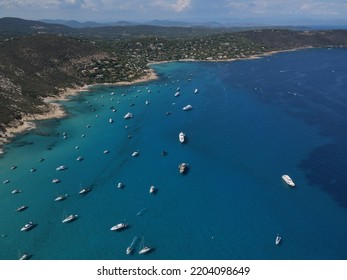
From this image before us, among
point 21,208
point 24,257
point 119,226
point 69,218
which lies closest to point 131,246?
point 119,226

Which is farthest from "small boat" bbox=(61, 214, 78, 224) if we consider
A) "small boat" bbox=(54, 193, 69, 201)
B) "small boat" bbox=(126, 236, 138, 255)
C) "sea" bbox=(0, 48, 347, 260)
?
"small boat" bbox=(126, 236, 138, 255)

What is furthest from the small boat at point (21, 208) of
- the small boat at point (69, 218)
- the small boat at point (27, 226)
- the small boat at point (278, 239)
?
the small boat at point (278, 239)

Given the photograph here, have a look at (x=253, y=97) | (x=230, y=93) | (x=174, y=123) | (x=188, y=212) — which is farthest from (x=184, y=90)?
(x=188, y=212)

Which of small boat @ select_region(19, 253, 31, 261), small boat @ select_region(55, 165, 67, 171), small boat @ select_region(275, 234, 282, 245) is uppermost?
small boat @ select_region(275, 234, 282, 245)

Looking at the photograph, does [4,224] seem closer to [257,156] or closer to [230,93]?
[257,156]

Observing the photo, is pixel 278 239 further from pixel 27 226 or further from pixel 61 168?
pixel 61 168

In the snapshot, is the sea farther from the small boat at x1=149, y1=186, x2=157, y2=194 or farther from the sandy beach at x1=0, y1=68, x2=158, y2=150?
the sandy beach at x1=0, y1=68, x2=158, y2=150

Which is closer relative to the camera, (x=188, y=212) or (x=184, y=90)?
(x=188, y=212)

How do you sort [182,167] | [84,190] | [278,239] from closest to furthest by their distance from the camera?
[278,239], [84,190], [182,167]

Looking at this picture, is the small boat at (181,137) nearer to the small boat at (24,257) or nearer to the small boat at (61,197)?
the small boat at (61,197)
